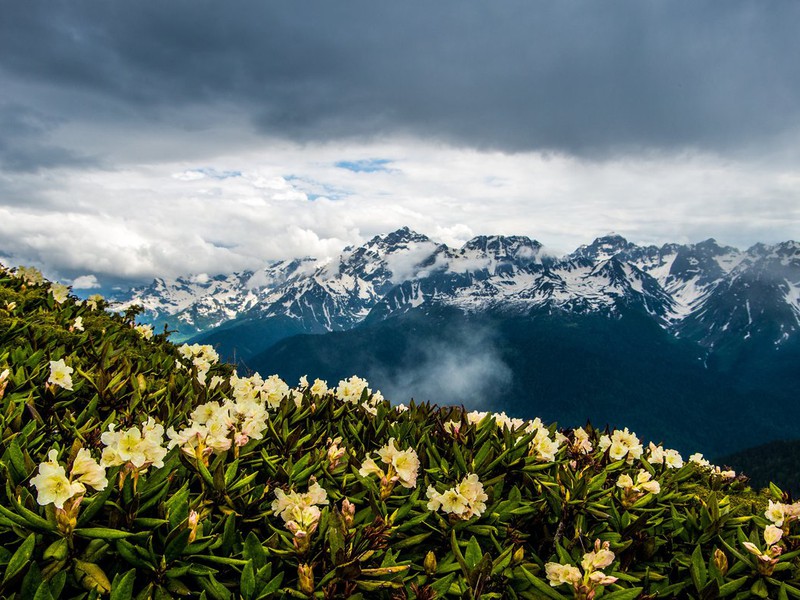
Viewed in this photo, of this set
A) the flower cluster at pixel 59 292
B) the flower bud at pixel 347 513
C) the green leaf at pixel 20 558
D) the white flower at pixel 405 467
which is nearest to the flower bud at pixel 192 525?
the green leaf at pixel 20 558

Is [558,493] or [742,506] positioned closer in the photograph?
[558,493]

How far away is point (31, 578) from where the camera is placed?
2.96 metres

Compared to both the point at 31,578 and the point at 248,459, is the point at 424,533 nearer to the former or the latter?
the point at 248,459

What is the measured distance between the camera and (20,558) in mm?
2938

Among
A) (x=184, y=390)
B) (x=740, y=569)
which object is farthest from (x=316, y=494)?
(x=740, y=569)

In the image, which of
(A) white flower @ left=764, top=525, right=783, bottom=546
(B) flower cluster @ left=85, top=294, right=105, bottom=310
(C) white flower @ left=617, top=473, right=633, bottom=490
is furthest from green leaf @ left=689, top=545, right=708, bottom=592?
(B) flower cluster @ left=85, top=294, right=105, bottom=310

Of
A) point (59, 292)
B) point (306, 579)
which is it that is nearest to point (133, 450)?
point (306, 579)

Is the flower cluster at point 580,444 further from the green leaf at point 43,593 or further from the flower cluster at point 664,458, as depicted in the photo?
the green leaf at point 43,593

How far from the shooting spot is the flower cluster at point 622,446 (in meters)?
5.86

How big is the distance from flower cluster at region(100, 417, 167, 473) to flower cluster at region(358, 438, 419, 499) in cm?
175

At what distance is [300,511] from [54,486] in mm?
→ 1647

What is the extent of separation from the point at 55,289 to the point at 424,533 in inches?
387

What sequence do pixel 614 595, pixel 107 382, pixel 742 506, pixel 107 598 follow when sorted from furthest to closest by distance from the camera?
pixel 107 382 < pixel 742 506 < pixel 614 595 < pixel 107 598

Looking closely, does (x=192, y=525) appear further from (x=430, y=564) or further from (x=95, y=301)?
(x=95, y=301)
